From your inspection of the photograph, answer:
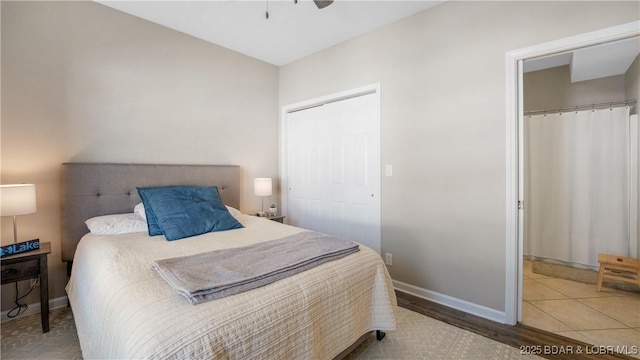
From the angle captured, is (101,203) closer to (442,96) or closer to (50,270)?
(50,270)

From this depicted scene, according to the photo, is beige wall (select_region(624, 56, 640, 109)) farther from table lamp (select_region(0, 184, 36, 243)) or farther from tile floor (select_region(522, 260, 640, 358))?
table lamp (select_region(0, 184, 36, 243))

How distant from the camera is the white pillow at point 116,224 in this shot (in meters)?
2.16

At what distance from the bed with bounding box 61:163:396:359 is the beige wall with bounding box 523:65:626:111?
11.6 ft

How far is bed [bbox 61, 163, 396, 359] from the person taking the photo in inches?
38.7

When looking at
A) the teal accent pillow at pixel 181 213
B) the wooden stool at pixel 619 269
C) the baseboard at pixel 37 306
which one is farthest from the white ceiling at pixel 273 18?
the wooden stool at pixel 619 269

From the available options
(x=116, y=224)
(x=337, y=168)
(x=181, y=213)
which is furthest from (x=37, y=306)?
(x=337, y=168)

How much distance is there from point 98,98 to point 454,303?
3.68 meters

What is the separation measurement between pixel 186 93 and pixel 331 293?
269cm

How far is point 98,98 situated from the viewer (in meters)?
2.46

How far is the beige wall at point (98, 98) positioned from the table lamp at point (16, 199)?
0.39m

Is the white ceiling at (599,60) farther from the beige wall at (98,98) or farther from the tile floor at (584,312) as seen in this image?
the beige wall at (98,98)

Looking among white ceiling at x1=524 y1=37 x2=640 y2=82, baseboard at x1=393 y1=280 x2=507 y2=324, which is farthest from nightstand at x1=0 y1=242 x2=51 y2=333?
white ceiling at x1=524 y1=37 x2=640 y2=82

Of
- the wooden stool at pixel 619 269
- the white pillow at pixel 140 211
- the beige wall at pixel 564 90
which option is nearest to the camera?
the white pillow at pixel 140 211

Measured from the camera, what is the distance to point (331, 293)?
143cm
